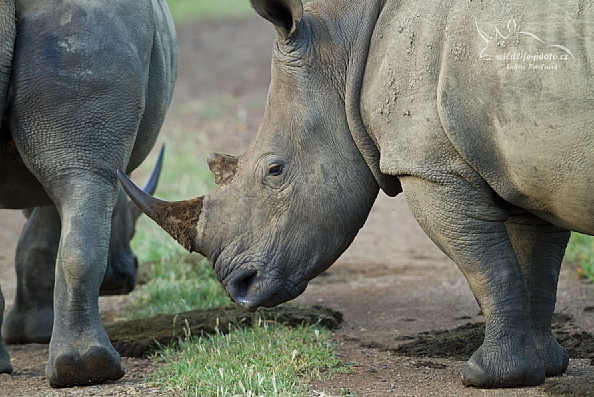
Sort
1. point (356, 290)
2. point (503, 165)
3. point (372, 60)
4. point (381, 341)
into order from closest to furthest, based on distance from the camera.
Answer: point (503, 165), point (372, 60), point (381, 341), point (356, 290)

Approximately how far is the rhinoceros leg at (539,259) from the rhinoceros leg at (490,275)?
0.39m

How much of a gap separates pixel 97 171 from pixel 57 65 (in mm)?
535

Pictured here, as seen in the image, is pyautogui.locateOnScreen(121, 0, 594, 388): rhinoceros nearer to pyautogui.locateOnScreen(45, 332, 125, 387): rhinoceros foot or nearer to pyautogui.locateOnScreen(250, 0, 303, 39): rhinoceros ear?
pyautogui.locateOnScreen(250, 0, 303, 39): rhinoceros ear

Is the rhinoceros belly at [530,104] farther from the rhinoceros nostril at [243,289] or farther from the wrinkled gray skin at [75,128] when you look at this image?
the wrinkled gray skin at [75,128]

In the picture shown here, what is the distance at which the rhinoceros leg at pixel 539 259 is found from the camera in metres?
5.04

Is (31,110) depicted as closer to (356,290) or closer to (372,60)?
(372,60)

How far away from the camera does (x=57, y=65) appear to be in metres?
5.00

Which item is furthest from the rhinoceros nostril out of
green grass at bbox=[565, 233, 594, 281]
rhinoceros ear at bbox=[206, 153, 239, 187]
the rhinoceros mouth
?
green grass at bbox=[565, 233, 594, 281]

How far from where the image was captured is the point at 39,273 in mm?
6641

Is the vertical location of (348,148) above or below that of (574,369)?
above

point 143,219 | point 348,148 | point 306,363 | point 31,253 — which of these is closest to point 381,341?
point 306,363

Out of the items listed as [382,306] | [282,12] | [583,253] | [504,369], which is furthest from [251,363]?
[583,253]

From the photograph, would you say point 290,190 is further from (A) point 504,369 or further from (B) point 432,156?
(A) point 504,369

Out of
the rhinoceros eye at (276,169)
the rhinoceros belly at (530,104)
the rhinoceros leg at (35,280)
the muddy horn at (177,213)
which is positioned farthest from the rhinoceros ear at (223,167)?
the rhinoceros leg at (35,280)
